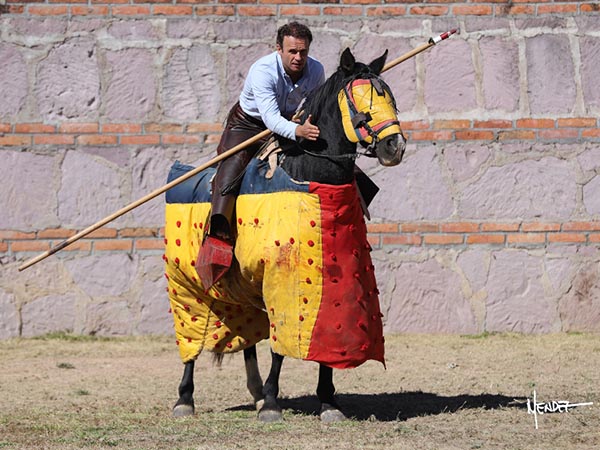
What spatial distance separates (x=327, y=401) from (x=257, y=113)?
1.85 metres

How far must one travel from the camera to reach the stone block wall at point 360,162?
35.8ft

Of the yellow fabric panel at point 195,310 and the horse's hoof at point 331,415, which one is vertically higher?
the yellow fabric panel at point 195,310

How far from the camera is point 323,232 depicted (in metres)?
7.24

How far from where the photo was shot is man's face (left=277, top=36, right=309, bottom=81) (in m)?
7.56

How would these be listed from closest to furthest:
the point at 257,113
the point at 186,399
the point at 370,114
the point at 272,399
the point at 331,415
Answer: the point at 370,114 → the point at 331,415 → the point at 272,399 → the point at 257,113 → the point at 186,399

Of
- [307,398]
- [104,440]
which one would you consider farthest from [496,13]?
[104,440]

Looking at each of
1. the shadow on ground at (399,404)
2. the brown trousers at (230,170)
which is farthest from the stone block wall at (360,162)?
the brown trousers at (230,170)

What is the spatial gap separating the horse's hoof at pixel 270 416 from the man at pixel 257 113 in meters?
0.88

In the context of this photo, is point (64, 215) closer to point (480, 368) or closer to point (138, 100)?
point (138, 100)

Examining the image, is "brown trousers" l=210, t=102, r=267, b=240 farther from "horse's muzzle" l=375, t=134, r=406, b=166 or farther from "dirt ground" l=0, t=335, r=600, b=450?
"dirt ground" l=0, t=335, r=600, b=450

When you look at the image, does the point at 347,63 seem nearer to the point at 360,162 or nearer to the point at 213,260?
the point at 213,260

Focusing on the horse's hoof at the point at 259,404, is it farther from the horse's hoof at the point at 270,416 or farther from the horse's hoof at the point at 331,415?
the horse's hoof at the point at 331,415

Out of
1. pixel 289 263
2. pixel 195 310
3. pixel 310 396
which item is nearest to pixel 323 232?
pixel 289 263

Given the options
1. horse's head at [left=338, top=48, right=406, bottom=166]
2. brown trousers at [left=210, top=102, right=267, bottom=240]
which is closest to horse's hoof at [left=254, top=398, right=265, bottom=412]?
brown trousers at [left=210, top=102, right=267, bottom=240]
